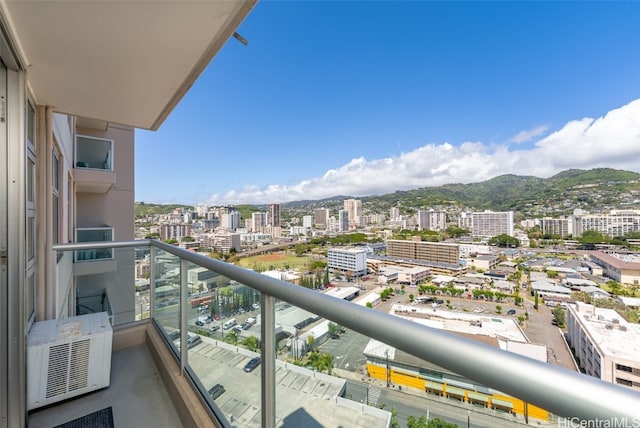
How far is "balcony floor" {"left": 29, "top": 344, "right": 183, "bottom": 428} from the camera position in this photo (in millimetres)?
1821

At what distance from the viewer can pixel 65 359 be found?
78.0 inches

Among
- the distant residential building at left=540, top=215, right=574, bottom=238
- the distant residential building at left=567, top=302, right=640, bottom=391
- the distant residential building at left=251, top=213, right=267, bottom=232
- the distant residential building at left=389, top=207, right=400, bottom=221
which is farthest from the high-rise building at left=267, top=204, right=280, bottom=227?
the distant residential building at left=567, top=302, right=640, bottom=391

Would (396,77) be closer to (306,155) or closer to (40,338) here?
(306,155)

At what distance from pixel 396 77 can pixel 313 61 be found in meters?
12.9

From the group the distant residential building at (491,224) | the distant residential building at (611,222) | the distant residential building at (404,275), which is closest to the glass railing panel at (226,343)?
the distant residential building at (404,275)

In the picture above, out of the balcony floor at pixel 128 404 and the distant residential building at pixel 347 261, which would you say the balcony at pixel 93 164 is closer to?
the balcony floor at pixel 128 404

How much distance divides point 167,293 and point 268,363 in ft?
5.99

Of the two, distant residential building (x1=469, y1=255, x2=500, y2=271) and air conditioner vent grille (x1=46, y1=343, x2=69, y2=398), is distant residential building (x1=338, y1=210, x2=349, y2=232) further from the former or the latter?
air conditioner vent grille (x1=46, y1=343, x2=69, y2=398)

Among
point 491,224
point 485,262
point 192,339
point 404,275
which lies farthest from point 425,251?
point 192,339

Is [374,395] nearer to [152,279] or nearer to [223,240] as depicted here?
[152,279]

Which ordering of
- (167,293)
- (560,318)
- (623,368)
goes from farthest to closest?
(560,318), (167,293), (623,368)

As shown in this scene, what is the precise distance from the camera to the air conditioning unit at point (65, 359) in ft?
6.09
